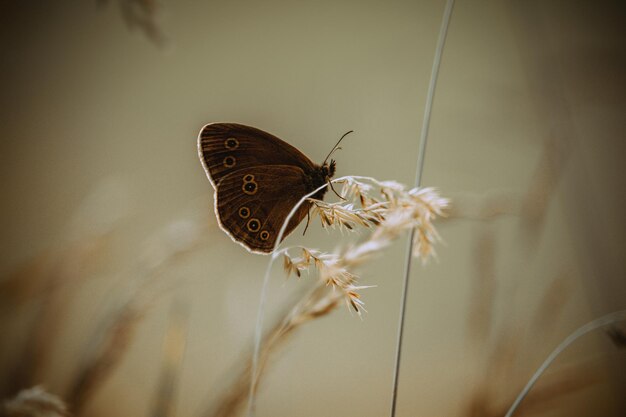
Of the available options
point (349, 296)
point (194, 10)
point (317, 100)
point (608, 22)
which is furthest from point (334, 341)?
point (608, 22)

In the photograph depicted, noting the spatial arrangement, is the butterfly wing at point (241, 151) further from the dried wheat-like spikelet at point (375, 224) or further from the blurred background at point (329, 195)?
the blurred background at point (329, 195)

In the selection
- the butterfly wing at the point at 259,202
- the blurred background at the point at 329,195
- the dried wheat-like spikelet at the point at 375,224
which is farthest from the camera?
the blurred background at the point at 329,195

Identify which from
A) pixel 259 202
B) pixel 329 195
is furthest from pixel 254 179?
pixel 329 195

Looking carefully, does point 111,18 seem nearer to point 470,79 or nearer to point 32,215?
point 32,215

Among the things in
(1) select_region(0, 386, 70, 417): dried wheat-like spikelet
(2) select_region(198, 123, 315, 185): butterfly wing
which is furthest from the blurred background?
(1) select_region(0, 386, 70, 417): dried wheat-like spikelet

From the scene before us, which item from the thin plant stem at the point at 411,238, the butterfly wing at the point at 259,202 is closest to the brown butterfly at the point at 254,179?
the butterfly wing at the point at 259,202

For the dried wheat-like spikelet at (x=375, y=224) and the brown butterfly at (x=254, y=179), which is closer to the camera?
the dried wheat-like spikelet at (x=375, y=224)

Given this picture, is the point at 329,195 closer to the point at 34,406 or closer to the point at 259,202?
the point at 259,202
